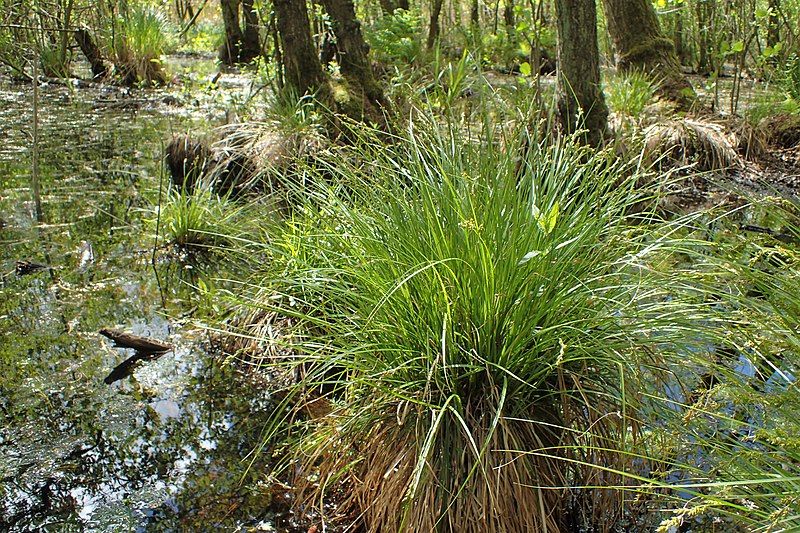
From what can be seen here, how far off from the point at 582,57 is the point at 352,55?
2.63 metres

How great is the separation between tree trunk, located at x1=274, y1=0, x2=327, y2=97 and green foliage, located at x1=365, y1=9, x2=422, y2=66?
3.64 metres

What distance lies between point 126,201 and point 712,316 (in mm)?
5529

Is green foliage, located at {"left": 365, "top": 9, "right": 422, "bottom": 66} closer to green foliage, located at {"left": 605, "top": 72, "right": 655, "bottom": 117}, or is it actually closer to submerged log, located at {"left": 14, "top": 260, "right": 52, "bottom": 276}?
green foliage, located at {"left": 605, "top": 72, "right": 655, "bottom": 117}

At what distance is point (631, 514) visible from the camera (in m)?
2.87

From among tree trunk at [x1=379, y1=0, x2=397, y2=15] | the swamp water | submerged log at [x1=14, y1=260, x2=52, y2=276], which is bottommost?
the swamp water

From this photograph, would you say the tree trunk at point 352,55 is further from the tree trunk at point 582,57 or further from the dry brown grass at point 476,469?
the dry brown grass at point 476,469

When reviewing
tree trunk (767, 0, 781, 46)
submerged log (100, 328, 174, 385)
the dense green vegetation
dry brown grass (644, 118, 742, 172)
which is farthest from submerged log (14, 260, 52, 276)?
tree trunk (767, 0, 781, 46)

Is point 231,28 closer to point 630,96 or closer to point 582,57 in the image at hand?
point 630,96

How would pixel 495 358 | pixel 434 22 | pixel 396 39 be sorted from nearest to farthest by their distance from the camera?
pixel 495 358, pixel 396 39, pixel 434 22

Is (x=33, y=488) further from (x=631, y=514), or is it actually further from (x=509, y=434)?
(x=631, y=514)

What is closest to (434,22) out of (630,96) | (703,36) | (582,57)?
(703,36)

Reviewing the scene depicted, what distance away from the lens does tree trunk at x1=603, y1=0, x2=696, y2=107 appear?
9.30m

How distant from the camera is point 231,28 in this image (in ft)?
52.4

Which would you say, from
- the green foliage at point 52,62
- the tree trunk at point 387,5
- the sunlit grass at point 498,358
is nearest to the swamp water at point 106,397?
the sunlit grass at point 498,358
